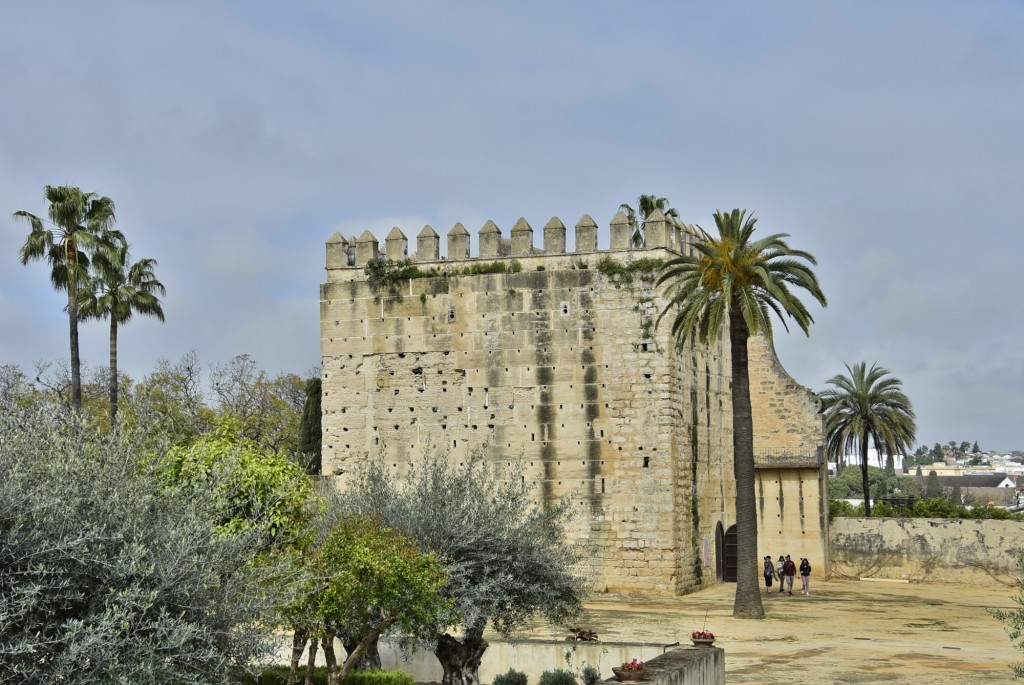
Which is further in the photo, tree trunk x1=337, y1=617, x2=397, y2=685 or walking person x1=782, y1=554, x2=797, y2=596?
walking person x1=782, y1=554, x2=797, y2=596

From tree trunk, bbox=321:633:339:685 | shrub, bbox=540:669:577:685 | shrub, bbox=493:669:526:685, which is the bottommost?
shrub, bbox=493:669:526:685

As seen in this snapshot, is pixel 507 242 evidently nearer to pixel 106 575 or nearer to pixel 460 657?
pixel 460 657

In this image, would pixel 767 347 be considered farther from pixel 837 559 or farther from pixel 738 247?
pixel 738 247

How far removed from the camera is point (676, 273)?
2625cm

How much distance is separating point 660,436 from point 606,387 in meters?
1.78

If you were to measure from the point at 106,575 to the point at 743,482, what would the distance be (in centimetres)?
1819

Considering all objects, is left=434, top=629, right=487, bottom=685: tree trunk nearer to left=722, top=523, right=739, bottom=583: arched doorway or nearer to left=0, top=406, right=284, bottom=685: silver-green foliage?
left=0, top=406, right=284, bottom=685: silver-green foliage

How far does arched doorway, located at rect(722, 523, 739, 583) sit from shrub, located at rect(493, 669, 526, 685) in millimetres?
16596

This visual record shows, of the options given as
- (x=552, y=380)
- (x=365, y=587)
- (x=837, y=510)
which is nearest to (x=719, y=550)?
(x=837, y=510)

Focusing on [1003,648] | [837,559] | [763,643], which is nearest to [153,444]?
[763,643]

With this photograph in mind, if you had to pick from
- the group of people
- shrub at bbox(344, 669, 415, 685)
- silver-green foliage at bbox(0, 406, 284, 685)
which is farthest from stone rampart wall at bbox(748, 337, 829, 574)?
silver-green foliage at bbox(0, 406, 284, 685)

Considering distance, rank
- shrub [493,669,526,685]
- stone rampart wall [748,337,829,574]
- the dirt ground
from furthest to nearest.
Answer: stone rampart wall [748,337,829,574] → the dirt ground → shrub [493,669,526,685]

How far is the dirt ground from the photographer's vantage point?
58.4 ft

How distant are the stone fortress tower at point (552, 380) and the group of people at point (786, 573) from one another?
1472 millimetres
